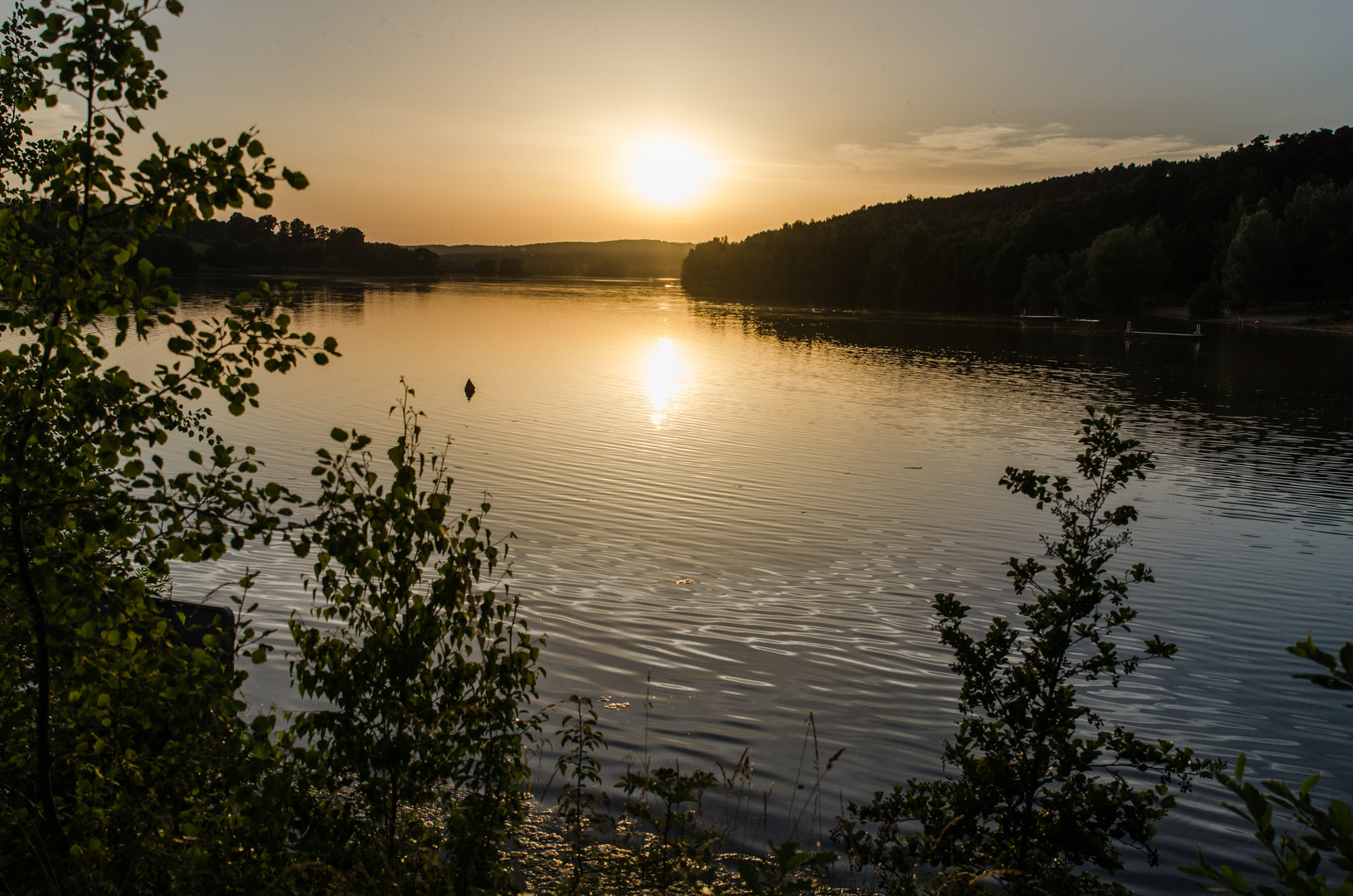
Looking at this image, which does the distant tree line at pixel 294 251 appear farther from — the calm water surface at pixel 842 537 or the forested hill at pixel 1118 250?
the calm water surface at pixel 842 537

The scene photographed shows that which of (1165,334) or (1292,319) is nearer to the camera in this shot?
(1165,334)

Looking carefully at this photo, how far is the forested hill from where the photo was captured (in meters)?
70.9

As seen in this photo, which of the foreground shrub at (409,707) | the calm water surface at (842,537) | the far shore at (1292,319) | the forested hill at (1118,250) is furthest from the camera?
the forested hill at (1118,250)

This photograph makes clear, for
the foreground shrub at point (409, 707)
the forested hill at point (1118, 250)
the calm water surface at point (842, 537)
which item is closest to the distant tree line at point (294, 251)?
the forested hill at point (1118, 250)

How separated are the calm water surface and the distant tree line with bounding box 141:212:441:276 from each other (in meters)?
91.4

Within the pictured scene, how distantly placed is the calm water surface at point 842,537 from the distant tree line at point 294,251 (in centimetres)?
9138

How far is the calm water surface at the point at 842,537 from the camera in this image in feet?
24.0

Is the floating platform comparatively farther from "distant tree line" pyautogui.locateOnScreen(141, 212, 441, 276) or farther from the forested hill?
"distant tree line" pyautogui.locateOnScreen(141, 212, 441, 276)

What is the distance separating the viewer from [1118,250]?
7969cm

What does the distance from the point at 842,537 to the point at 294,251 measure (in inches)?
5815

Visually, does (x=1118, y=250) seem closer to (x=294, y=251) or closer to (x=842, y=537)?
→ (x=842, y=537)

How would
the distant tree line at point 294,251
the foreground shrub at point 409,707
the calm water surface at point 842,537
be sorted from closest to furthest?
the foreground shrub at point 409,707 → the calm water surface at point 842,537 → the distant tree line at point 294,251

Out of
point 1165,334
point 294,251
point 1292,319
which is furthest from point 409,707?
point 294,251

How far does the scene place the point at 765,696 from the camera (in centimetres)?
761
